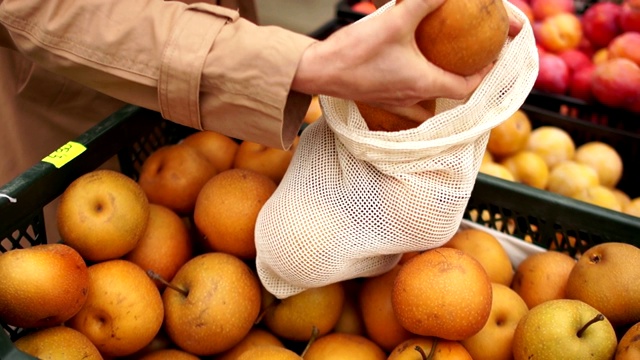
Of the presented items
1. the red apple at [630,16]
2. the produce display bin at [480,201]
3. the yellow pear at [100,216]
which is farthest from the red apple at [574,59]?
the yellow pear at [100,216]

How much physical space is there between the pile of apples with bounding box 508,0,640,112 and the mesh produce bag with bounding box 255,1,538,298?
920 millimetres

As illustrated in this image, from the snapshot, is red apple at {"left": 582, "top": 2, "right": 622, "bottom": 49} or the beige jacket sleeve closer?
the beige jacket sleeve

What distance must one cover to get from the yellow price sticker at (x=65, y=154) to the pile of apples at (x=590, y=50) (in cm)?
139

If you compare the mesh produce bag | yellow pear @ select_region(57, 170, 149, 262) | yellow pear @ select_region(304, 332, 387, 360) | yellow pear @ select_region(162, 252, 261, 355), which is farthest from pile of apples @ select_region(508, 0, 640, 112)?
yellow pear @ select_region(57, 170, 149, 262)

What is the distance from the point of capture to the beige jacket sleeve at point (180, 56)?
2.72ft

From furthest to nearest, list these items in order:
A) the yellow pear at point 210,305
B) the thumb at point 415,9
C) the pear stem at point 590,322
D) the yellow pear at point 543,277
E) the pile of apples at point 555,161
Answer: the pile of apples at point 555,161 → the yellow pear at point 543,277 → the yellow pear at point 210,305 → the pear stem at point 590,322 → the thumb at point 415,9

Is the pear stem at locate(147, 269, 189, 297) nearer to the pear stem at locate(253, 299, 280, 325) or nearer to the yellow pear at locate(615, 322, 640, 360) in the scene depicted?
the pear stem at locate(253, 299, 280, 325)

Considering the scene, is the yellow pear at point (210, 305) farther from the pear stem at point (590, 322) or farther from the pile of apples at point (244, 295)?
the pear stem at point (590, 322)

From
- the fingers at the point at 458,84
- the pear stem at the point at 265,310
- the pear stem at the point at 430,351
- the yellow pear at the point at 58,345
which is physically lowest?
Answer: the pear stem at the point at 265,310

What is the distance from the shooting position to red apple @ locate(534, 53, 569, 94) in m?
1.89

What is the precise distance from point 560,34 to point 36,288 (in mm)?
1836

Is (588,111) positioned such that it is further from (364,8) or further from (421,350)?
(421,350)

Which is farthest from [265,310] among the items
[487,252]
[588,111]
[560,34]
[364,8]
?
[560,34]

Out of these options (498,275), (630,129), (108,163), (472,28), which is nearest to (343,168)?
(472,28)
